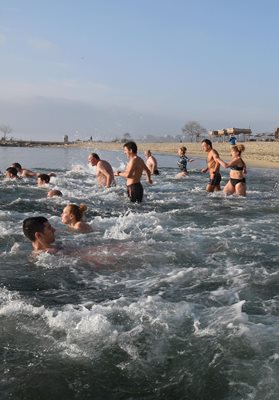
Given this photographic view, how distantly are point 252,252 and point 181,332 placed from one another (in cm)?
300

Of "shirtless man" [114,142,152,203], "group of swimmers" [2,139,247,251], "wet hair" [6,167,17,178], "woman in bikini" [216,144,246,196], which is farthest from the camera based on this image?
"wet hair" [6,167,17,178]

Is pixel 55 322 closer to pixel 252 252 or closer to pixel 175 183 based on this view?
pixel 252 252

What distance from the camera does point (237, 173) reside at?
12.1 meters

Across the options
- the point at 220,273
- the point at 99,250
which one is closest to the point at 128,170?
the point at 99,250

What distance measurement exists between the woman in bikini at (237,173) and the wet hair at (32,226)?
6.52m

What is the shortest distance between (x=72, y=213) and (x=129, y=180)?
4.00m

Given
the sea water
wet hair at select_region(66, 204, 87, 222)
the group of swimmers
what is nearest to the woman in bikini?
the group of swimmers

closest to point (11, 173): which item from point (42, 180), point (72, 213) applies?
point (42, 180)

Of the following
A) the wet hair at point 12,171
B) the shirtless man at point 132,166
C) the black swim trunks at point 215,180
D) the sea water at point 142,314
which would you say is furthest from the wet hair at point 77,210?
the wet hair at point 12,171

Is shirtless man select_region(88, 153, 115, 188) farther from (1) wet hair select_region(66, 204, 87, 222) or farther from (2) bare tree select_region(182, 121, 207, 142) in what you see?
(2) bare tree select_region(182, 121, 207, 142)

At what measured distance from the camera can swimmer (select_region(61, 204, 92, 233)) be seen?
691 cm

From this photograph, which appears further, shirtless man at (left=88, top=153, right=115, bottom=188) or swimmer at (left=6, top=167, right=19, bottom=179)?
swimmer at (left=6, top=167, right=19, bottom=179)

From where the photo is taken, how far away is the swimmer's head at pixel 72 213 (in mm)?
6888

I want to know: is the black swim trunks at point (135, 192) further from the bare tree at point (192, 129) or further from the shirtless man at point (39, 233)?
the bare tree at point (192, 129)
